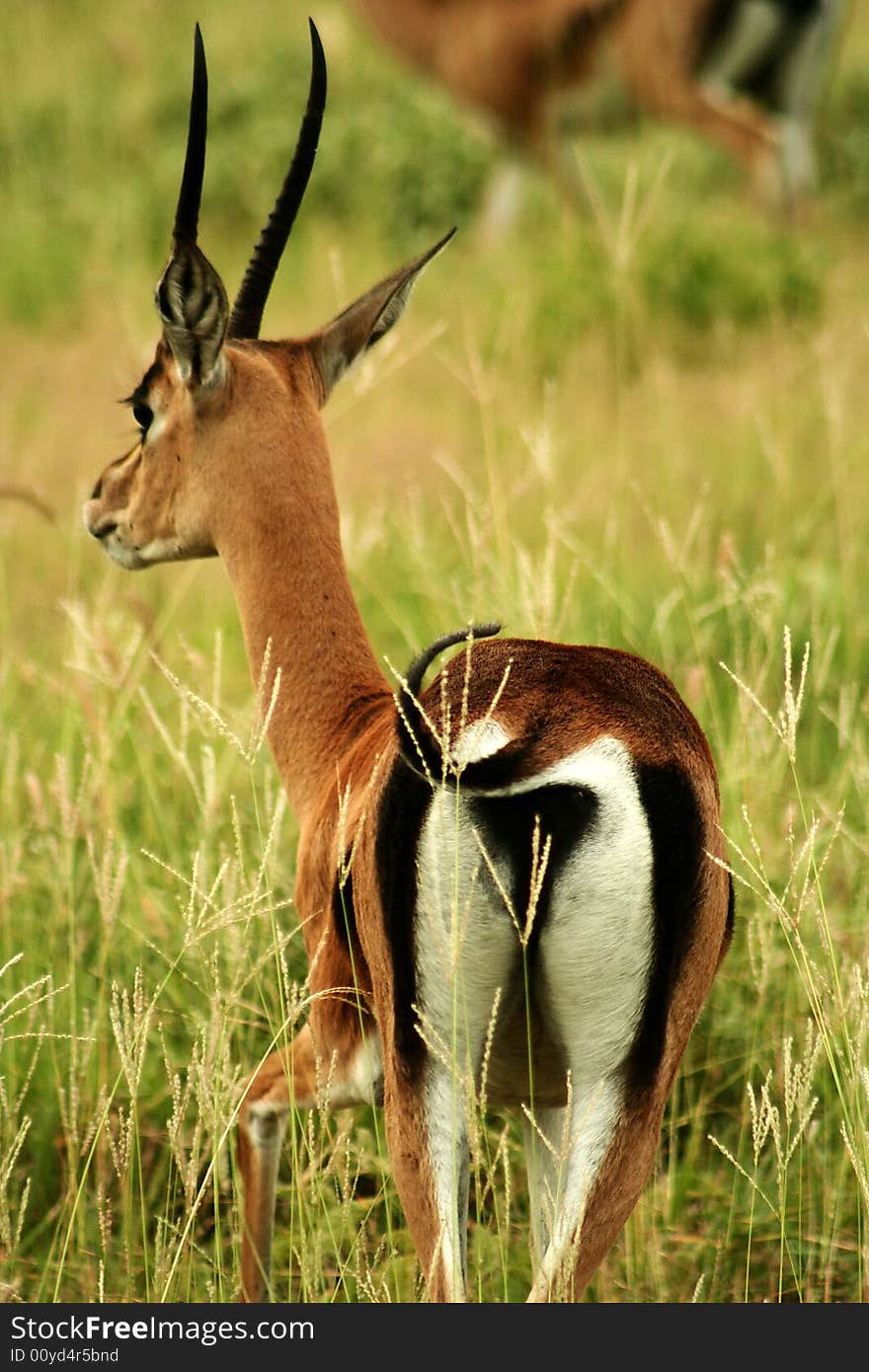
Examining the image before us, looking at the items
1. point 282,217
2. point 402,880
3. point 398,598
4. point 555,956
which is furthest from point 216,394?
point 398,598

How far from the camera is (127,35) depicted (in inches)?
360

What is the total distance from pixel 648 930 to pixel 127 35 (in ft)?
27.3

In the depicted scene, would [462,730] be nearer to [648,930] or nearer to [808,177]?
[648,930]

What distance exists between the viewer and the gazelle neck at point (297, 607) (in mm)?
2479

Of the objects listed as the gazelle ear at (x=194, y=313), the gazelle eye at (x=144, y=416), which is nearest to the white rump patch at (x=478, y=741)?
the gazelle ear at (x=194, y=313)

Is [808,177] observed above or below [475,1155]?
above

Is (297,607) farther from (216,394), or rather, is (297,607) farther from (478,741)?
(478,741)

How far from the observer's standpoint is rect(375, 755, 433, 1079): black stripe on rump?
72.1 inches

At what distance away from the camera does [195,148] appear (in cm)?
213

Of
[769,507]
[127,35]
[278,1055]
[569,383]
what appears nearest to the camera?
[278,1055]

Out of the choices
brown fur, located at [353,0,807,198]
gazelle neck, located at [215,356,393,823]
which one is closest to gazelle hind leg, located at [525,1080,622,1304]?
gazelle neck, located at [215,356,393,823]

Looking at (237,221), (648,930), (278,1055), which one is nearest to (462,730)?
(648,930)

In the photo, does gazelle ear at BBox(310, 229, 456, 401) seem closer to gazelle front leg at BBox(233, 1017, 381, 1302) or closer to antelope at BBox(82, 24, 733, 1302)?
antelope at BBox(82, 24, 733, 1302)

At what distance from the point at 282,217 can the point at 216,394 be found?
0.26 metres
